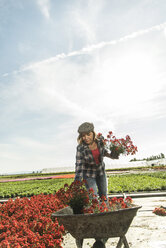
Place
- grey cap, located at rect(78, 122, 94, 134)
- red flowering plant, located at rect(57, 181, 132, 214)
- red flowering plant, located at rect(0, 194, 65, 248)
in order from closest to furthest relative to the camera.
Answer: red flowering plant, located at rect(0, 194, 65, 248)
red flowering plant, located at rect(57, 181, 132, 214)
grey cap, located at rect(78, 122, 94, 134)

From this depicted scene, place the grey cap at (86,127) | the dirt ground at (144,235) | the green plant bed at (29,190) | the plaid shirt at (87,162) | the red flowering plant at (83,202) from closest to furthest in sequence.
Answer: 1. the red flowering plant at (83,202)
2. the dirt ground at (144,235)
3. the grey cap at (86,127)
4. the plaid shirt at (87,162)
5. the green plant bed at (29,190)

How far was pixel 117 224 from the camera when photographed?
109 inches

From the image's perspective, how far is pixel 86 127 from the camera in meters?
4.17

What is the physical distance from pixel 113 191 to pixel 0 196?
6.79 m

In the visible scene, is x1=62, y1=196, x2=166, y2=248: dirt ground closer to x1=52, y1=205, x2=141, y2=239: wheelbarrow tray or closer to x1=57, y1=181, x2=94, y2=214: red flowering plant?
x1=57, y1=181, x2=94, y2=214: red flowering plant

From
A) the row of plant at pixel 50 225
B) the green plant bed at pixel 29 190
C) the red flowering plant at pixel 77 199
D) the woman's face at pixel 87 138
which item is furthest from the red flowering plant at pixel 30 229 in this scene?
the green plant bed at pixel 29 190

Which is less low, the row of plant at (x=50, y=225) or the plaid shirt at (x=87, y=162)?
the plaid shirt at (x=87, y=162)

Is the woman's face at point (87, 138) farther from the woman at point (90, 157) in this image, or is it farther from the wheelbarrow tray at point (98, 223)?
the wheelbarrow tray at point (98, 223)

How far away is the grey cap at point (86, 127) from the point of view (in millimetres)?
4160

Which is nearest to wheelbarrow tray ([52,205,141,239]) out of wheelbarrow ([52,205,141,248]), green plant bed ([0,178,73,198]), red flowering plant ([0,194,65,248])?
wheelbarrow ([52,205,141,248])

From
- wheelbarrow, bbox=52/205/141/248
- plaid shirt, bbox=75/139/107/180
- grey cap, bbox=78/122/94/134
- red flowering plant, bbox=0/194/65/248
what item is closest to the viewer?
wheelbarrow, bbox=52/205/141/248

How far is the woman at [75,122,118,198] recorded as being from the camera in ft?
13.8

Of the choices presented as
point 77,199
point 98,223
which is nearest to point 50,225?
point 77,199

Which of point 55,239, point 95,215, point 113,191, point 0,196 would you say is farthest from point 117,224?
point 0,196
